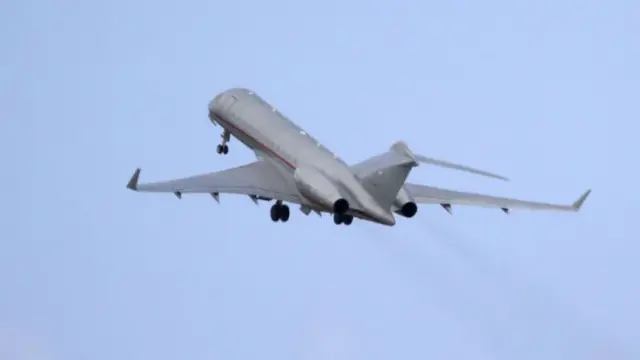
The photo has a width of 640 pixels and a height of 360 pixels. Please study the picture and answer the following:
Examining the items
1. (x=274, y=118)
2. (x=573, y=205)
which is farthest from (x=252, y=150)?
(x=573, y=205)

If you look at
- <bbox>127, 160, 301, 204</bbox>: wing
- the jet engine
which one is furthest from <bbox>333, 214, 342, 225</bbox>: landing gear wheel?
<bbox>127, 160, 301, 204</bbox>: wing

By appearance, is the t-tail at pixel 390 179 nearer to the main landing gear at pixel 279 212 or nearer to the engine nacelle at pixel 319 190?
the engine nacelle at pixel 319 190

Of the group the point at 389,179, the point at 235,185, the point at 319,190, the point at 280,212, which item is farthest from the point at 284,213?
the point at 389,179

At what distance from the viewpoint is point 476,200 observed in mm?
120062

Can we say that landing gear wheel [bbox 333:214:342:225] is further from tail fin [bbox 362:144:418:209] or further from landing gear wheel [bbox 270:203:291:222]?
landing gear wheel [bbox 270:203:291:222]

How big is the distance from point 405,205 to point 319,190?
461cm

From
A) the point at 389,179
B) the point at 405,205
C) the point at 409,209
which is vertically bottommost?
the point at 409,209

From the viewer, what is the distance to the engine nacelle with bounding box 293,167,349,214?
11406 centimetres

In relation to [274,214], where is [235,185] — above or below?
above

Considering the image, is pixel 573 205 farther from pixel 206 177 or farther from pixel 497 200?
pixel 206 177

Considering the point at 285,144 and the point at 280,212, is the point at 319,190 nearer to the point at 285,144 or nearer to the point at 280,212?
the point at 280,212

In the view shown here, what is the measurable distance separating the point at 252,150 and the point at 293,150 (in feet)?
24.4

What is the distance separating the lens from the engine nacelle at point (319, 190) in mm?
114062

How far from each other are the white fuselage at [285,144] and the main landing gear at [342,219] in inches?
19.7
